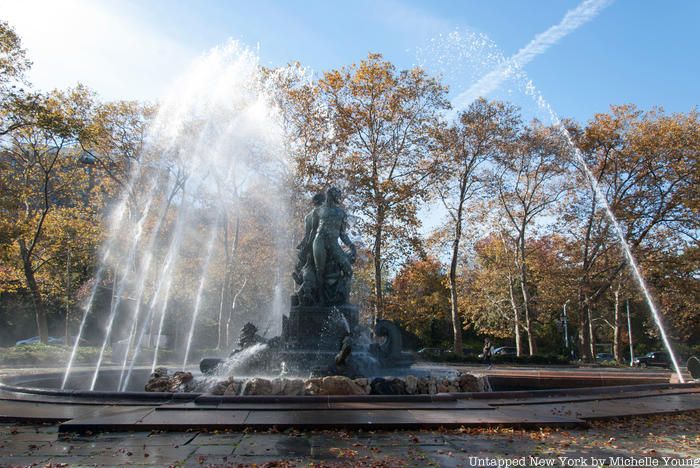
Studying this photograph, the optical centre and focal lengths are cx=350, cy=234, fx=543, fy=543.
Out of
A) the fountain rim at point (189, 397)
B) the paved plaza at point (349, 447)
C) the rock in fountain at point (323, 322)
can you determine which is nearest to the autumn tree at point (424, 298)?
the rock in fountain at point (323, 322)

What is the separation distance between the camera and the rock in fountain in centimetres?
1295

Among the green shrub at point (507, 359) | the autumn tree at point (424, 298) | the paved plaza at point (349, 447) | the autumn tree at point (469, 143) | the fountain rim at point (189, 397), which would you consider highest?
the autumn tree at point (469, 143)

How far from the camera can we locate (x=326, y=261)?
A: 14344 millimetres

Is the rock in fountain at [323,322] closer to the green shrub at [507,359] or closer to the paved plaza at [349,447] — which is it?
the paved plaza at [349,447]

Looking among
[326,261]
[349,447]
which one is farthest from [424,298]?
[349,447]

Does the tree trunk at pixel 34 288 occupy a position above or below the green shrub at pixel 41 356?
above

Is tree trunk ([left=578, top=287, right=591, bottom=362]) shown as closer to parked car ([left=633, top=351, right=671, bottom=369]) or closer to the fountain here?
the fountain

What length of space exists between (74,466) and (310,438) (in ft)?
8.71

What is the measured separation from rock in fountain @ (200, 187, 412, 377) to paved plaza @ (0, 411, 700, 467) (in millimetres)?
5502

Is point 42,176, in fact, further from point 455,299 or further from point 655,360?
point 655,360

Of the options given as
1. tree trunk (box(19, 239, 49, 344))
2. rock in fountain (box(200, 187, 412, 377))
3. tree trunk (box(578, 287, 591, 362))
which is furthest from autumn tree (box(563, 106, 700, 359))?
tree trunk (box(19, 239, 49, 344))

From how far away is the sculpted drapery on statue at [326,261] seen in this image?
14117 millimetres

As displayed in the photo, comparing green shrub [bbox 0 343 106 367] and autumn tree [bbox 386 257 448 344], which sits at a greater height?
autumn tree [bbox 386 257 448 344]

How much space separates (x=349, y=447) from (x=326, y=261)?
8233 millimetres
